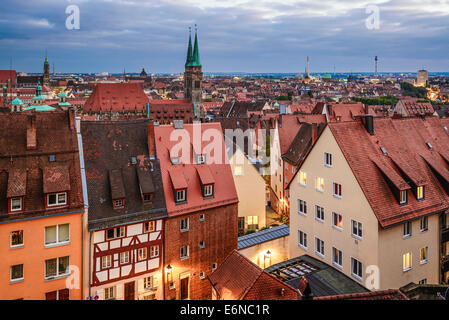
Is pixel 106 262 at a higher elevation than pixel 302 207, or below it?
below

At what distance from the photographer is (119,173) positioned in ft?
80.3

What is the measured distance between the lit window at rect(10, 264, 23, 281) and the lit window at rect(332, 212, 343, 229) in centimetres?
1962

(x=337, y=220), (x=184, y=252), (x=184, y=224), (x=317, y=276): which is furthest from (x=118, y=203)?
(x=337, y=220)

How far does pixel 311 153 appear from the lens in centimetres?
2647

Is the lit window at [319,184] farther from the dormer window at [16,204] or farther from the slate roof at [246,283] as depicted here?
the dormer window at [16,204]

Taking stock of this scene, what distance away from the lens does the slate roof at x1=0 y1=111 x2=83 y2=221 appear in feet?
67.5

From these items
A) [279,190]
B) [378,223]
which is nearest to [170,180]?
[378,223]

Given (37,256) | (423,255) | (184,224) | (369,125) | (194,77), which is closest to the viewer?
(37,256)

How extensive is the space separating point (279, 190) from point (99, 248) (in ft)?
92.4

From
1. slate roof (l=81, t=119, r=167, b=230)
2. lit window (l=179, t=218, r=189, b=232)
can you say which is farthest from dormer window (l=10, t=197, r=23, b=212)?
lit window (l=179, t=218, r=189, b=232)

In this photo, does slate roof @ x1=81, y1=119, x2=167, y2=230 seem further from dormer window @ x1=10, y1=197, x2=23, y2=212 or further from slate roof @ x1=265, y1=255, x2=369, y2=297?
slate roof @ x1=265, y1=255, x2=369, y2=297

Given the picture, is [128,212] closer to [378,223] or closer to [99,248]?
[99,248]

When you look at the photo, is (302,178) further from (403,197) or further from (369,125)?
(403,197)

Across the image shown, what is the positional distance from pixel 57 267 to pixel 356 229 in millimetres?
18572
